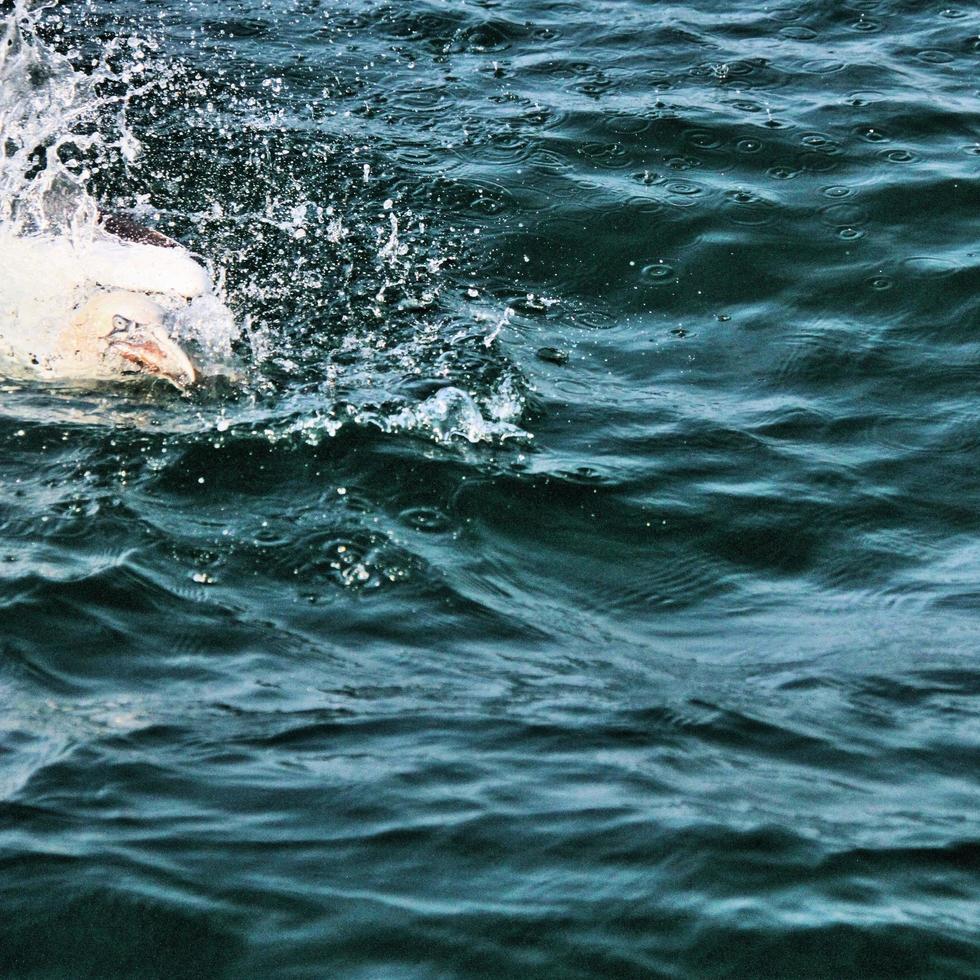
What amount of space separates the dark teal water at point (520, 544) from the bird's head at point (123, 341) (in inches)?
4.3

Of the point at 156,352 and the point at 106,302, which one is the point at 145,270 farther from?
the point at 156,352

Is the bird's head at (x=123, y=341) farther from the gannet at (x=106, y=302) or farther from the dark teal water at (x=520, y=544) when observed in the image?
the dark teal water at (x=520, y=544)

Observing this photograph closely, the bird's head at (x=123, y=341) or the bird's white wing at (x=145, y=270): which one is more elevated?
the bird's white wing at (x=145, y=270)

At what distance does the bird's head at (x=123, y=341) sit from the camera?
5547 millimetres

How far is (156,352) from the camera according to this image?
18.2ft

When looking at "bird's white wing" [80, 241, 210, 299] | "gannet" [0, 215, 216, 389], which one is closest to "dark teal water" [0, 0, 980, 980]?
"gannet" [0, 215, 216, 389]

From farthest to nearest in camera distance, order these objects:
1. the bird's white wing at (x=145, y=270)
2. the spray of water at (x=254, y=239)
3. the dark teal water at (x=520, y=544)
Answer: the bird's white wing at (x=145, y=270) → the spray of water at (x=254, y=239) → the dark teal water at (x=520, y=544)

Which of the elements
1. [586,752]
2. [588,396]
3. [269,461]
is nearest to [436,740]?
[586,752]

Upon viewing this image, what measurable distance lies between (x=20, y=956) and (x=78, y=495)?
206 centimetres

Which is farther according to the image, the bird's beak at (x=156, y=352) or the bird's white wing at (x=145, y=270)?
the bird's white wing at (x=145, y=270)

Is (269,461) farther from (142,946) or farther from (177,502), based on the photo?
(142,946)

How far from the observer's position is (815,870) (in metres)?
3.35

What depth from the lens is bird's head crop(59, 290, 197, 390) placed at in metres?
5.55

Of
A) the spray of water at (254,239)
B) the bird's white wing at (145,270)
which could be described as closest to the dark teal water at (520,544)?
the spray of water at (254,239)
